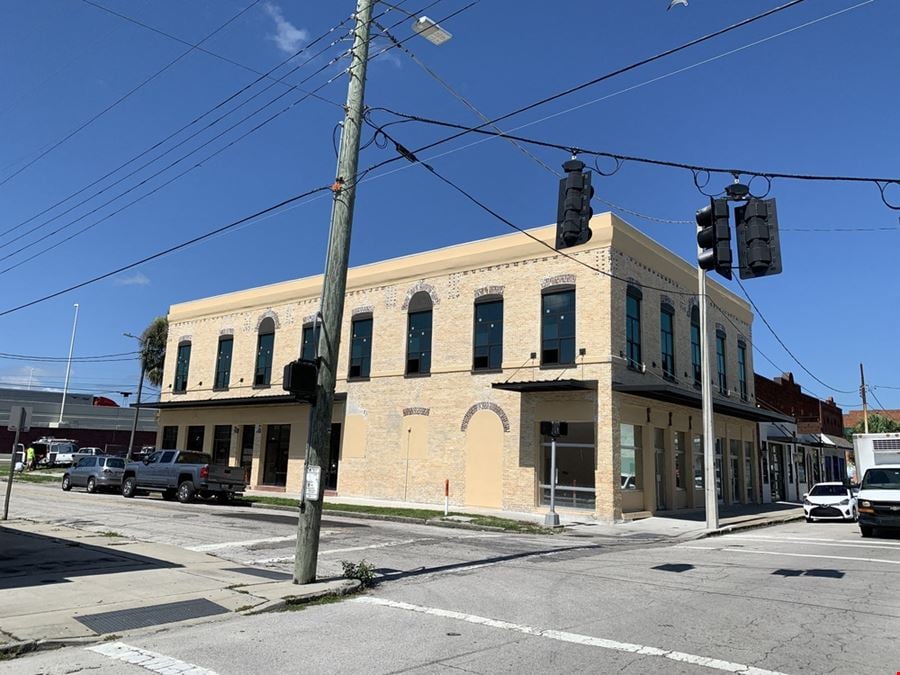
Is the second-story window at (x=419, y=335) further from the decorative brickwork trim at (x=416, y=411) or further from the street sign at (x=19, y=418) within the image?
the street sign at (x=19, y=418)

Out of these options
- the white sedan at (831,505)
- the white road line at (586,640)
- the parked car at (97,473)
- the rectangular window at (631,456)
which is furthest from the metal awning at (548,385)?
the parked car at (97,473)

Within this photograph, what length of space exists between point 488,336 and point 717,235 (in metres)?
14.6

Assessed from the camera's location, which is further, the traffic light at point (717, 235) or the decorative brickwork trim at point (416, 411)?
the decorative brickwork trim at point (416, 411)

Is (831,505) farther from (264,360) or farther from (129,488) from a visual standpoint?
(129,488)

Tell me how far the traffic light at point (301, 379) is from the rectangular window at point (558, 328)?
14079 millimetres

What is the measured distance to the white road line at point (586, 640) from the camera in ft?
18.9

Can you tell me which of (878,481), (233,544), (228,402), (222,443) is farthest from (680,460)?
(222,443)

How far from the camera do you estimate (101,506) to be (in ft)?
70.5

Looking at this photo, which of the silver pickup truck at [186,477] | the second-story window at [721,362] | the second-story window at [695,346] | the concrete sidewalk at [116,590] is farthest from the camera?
the second-story window at [721,362]

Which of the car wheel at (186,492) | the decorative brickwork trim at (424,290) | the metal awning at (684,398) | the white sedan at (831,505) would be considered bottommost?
the car wheel at (186,492)

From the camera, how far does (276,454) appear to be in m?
31.9

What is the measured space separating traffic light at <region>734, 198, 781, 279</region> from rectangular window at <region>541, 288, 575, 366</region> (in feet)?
41.9

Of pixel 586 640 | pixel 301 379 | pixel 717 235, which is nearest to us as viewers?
pixel 586 640

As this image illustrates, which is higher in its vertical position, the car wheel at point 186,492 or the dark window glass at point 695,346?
the dark window glass at point 695,346
